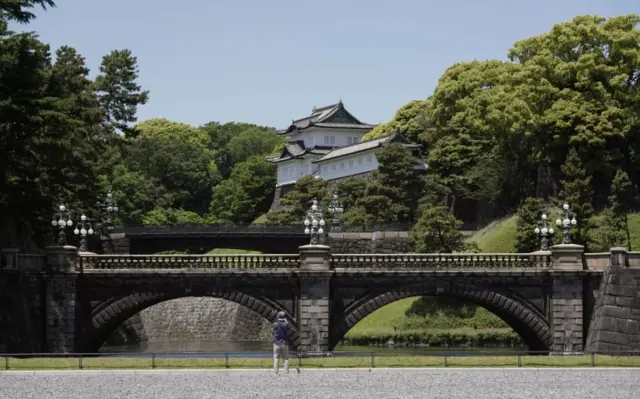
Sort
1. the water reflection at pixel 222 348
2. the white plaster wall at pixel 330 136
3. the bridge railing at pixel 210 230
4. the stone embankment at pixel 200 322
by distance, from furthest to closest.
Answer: the white plaster wall at pixel 330 136 → the stone embankment at pixel 200 322 → the bridge railing at pixel 210 230 → the water reflection at pixel 222 348

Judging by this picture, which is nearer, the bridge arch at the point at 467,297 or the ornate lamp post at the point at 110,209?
the bridge arch at the point at 467,297

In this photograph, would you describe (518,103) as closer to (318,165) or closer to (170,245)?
(170,245)

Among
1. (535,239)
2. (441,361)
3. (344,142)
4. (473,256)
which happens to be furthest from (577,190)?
(344,142)

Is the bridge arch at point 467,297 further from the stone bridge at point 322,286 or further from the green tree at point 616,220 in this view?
the green tree at point 616,220

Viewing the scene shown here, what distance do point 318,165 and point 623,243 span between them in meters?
56.2

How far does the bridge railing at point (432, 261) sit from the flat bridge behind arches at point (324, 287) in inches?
1.8

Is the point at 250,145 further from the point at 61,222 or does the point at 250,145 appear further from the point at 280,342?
the point at 280,342

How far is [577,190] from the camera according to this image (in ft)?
306

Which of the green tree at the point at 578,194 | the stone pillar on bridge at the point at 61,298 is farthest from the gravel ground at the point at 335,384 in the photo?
the green tree at the point at 578,194

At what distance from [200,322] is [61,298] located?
129 feet

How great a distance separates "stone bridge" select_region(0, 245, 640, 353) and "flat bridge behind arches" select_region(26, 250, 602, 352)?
5cm

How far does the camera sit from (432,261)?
2714 inches

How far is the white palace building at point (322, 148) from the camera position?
13450cm

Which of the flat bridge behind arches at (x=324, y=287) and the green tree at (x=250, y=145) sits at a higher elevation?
the green tree at (x=250, y=145)
